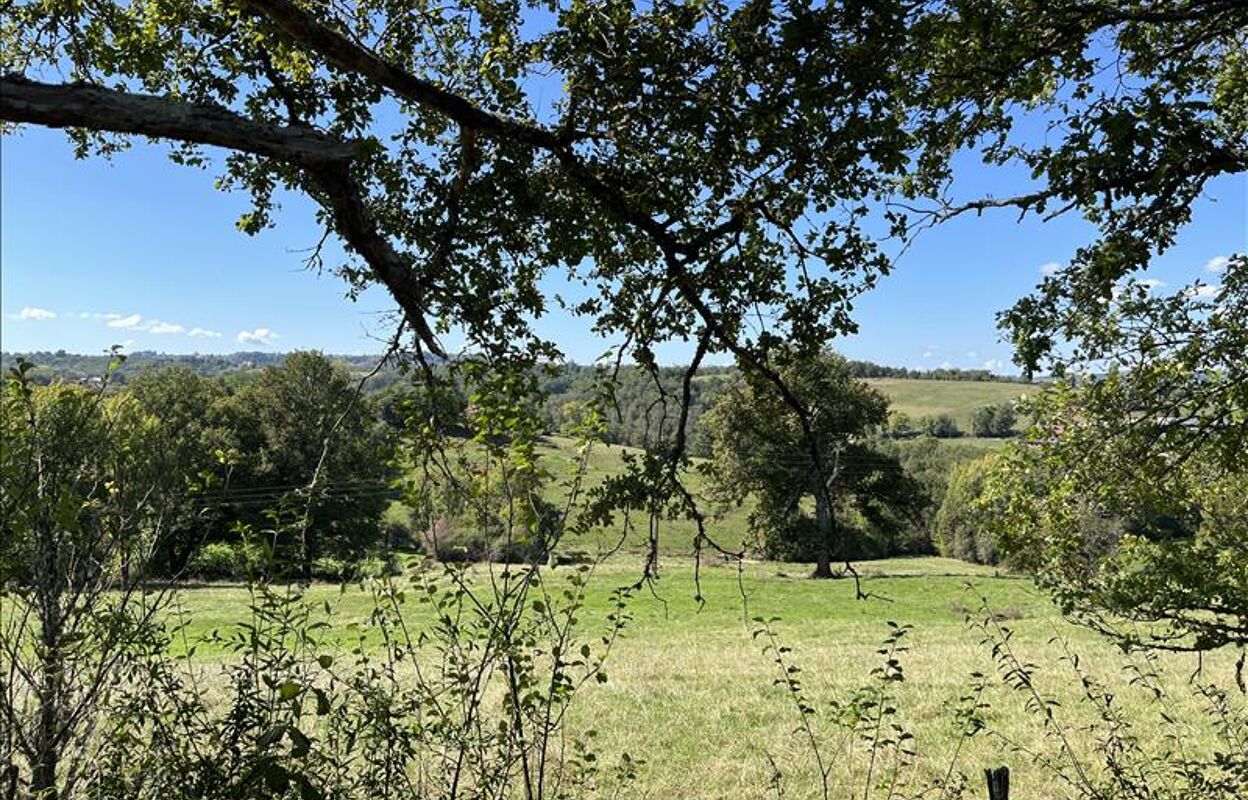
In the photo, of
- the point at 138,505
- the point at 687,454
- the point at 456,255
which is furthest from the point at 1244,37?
the point at 138,505

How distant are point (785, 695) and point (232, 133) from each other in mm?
13036

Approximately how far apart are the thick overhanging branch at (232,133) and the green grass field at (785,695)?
2020mm

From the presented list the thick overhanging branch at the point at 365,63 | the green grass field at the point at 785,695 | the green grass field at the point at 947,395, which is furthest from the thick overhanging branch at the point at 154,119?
the green grass field at the point at 947,395

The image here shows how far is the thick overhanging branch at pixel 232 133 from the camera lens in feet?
8.27

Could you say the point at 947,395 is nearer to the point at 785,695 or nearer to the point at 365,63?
the point at 785,695

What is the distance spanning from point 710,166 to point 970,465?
305 feet

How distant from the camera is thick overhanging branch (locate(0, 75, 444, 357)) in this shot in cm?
252

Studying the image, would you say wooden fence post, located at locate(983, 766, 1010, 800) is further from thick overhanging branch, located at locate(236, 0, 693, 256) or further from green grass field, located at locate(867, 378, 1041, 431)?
green grass field, located at locate(867, 378, 1041, 431)

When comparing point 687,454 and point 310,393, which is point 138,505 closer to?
point 687,454

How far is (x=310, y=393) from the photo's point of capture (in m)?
44.5

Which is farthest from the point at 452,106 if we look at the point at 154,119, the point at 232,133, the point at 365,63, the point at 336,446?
the point at 336,446

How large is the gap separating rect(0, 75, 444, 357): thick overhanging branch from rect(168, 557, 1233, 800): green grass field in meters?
2.02

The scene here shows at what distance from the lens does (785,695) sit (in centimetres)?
1360

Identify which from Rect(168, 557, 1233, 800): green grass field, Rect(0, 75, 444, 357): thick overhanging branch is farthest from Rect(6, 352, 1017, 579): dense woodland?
Rect(168, 557, 1233, 800): green grass field
